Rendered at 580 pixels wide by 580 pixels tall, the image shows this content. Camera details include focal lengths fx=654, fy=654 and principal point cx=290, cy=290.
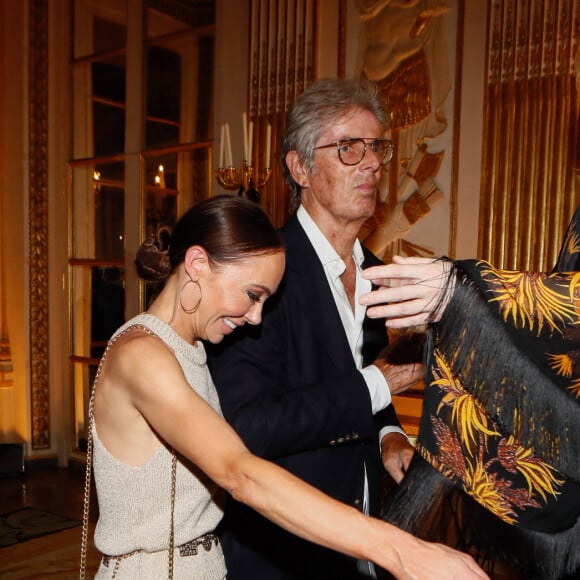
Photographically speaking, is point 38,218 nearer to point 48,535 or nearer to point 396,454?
point 48,535

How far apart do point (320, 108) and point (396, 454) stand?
1.02m

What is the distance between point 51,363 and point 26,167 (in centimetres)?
191

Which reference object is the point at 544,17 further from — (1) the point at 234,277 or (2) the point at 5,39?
(2) the point at 5,39

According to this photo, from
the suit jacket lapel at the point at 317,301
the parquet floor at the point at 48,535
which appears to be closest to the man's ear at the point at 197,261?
the suit jacket lapel at the point at 317,301

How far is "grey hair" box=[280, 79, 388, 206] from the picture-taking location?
1.90m

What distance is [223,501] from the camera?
1.63 m

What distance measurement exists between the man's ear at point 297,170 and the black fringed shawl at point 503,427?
84 centimetres

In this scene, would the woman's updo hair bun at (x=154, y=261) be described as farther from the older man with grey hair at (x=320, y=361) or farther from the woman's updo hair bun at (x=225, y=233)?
the older man with grey hair at (x=320, y=361)

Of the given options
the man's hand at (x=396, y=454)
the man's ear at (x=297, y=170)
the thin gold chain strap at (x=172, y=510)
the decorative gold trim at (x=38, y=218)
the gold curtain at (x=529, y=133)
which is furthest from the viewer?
the decorative gold trim at (x=38, y=218)

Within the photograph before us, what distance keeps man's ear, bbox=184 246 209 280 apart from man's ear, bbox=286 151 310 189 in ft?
1.81

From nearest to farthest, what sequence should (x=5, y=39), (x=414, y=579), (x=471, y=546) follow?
(x=414, y=579), (x=471, y=546), (x=5, y=39)

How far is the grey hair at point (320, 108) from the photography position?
1.90 meters

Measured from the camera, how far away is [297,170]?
1970 millimetres

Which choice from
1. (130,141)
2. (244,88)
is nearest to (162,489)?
(244,88)
